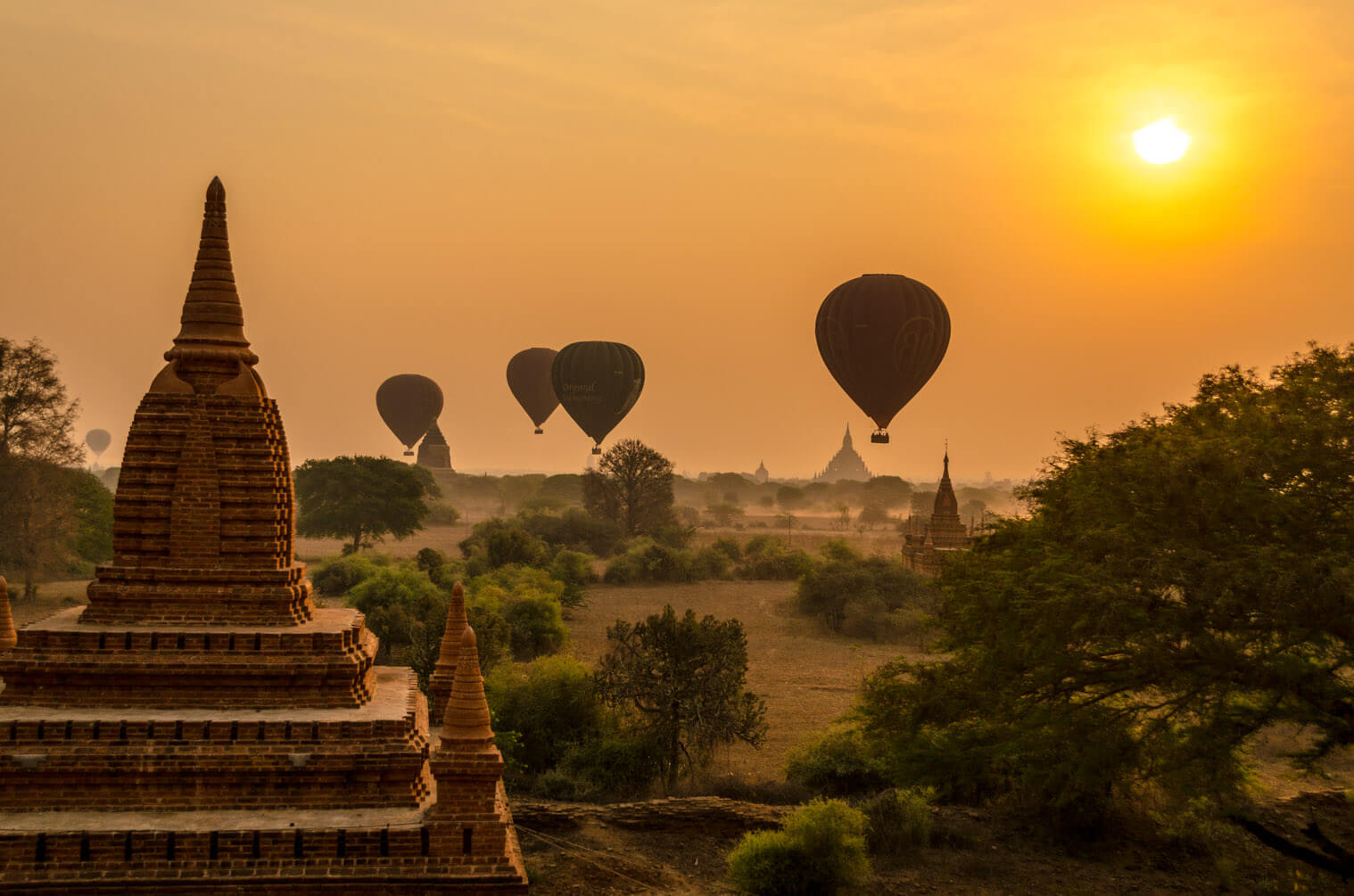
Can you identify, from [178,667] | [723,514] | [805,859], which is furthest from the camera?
[723,514]

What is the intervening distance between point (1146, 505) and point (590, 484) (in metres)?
71.0

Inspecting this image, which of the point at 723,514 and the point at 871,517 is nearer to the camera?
the point at 723,514

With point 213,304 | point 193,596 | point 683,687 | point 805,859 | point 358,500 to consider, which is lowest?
point 805,859

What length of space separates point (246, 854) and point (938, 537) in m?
52.4

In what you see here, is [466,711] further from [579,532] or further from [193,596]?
[579,532]

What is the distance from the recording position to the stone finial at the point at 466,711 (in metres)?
13.1

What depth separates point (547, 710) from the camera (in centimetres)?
2759

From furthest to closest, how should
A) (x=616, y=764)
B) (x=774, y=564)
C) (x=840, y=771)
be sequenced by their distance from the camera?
(x=774, y=564), (x=616, y=764), (x=840, y=771)

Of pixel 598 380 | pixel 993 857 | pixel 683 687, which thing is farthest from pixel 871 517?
pixel 993 857

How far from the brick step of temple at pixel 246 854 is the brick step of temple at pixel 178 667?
1.49m

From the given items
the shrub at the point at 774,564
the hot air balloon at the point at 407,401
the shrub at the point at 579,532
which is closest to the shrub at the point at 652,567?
the shrub at the point at 774,564

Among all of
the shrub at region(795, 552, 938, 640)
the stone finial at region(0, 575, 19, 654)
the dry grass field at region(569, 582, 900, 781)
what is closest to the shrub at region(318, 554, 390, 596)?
the dry grass field at region(569, 582, 900, 781)

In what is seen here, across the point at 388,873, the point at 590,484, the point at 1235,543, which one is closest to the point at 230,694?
the point at 388,873

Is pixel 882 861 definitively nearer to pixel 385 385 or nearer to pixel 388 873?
pixel 388 873
